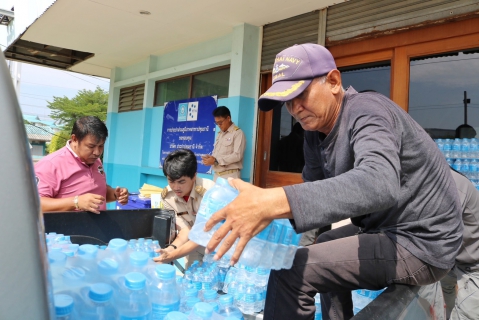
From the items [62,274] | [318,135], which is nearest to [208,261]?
[318,135]

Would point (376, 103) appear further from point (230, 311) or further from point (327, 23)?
point (327, 23)

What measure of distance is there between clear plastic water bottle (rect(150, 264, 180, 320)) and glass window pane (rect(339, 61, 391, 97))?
3.76 metres

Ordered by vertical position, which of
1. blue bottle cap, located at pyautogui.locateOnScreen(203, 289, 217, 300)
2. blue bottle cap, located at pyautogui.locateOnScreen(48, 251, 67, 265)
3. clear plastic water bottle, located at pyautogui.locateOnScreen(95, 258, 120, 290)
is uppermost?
blue bottle cap, located at pyautogui.locateOnScreen(48, 251, 67, 265)

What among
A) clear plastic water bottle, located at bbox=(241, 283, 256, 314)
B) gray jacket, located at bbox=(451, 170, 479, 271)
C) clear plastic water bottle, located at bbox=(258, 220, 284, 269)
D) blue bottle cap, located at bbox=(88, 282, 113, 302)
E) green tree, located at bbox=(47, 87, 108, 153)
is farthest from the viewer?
green tree, located at bbox=(47, 87, 108, 153)

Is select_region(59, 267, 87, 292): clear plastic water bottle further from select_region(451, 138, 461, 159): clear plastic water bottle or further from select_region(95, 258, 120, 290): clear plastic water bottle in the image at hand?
select_region(451, 138, 461, 159): clear plastic water bottle

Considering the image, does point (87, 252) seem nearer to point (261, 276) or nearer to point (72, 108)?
point (261, 276)

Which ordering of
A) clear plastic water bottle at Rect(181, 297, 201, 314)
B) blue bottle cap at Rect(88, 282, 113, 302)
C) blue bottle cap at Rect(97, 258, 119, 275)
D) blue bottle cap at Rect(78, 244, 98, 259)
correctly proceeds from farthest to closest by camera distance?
clear plastic water bottle at Rect(181, 297, 201, 314)
blue bottle cap at Rect(78, 244, 98, 259)
blue bottle cap at Rect(97, 258, 119, 275)
blue bottle cap at Rect(88, 282, 113, 302)

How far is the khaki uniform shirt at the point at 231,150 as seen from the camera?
17.8 ft

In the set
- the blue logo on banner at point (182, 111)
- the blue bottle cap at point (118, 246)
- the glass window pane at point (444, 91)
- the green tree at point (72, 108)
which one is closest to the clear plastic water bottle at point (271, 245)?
the blue bottle cap at point (118, 246)

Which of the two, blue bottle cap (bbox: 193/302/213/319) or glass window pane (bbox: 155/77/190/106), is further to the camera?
glass window pane (bbox: 155/77/190/106)

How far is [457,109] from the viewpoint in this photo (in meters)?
3.74

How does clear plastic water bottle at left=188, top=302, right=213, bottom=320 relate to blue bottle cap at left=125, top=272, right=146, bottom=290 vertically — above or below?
below

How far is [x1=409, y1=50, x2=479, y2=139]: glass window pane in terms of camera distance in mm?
3654

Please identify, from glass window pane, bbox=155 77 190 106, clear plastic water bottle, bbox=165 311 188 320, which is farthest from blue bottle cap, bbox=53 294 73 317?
glass window pane, bbox=155 77 190 106
